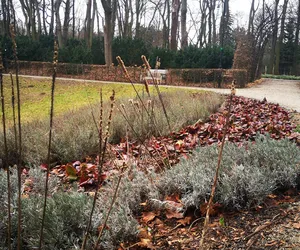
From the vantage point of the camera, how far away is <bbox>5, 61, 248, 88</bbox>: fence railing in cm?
1750

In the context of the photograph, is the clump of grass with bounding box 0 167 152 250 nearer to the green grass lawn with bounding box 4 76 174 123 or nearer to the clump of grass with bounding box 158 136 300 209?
the clump of grass with bounding box 158 136 300 209

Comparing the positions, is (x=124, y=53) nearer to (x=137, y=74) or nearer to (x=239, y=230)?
(x=137, y=74)

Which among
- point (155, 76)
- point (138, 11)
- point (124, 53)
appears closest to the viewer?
point (155, 76)

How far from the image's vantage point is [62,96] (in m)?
16.1

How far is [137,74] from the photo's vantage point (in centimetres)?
1939

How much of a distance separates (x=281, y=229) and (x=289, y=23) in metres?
44.0

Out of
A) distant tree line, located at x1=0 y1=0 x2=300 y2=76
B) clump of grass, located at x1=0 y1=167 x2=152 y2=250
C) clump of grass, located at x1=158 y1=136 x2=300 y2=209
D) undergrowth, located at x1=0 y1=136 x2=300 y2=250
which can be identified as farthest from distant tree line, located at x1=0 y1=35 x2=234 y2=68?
clump of grass, located at x1=0 y1=167 x2=152 y2=250

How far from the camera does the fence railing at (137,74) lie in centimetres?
1750

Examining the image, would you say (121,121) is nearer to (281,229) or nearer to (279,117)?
(279,117)

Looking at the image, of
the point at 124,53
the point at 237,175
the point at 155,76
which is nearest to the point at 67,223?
the point at 237,175

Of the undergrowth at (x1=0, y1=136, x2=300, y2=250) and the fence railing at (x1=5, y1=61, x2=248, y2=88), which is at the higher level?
the fence railing at (x1=5, y1=61, x2=248, y2=88)

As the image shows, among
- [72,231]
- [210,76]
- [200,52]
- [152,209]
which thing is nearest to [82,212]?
[72,231]

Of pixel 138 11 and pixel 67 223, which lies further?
pixel 138 11

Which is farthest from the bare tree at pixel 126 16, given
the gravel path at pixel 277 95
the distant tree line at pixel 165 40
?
the gravel path at pixel 277 95
